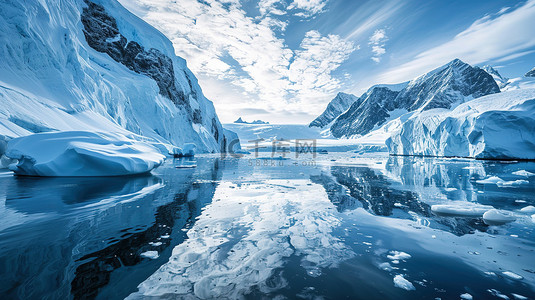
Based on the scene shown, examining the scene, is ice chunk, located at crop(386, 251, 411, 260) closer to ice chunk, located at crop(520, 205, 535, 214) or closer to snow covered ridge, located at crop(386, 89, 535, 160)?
ice chunk, located at crop(520, 205, 535, 214)

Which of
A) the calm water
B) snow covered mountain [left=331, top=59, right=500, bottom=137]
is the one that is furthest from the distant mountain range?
the calm water

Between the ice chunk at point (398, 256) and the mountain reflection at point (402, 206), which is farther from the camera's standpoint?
the mountain reflection at point (402, 206)

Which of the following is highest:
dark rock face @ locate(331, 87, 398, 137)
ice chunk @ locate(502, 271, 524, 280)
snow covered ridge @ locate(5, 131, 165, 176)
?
dark rock face @ locate(331, 87, 398, 137)

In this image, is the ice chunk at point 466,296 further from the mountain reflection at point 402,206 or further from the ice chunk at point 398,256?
the mountain reflection at point 402,206

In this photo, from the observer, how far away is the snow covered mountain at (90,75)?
48.0 feet

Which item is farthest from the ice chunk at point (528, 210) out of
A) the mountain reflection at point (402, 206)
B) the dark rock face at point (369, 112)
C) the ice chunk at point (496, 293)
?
the dark rock face at point (369, 112)

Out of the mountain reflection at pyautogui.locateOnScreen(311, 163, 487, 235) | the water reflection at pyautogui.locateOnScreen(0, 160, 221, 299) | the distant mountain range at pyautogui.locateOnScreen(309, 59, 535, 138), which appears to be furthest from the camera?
the distant mountain range at pyautogui.locateOnScreen(309, 59, 535, 138)

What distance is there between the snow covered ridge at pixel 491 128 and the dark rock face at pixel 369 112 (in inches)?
4341

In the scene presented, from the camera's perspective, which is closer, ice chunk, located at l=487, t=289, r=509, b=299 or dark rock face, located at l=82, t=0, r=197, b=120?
ice chunk, located at l=487, t=289, r=509, b=299

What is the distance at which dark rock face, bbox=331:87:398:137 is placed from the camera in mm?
137375

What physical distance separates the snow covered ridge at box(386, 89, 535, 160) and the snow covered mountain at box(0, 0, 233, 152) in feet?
120

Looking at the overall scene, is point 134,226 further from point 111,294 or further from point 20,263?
point 111,294

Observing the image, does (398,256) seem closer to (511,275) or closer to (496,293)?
(496,293)

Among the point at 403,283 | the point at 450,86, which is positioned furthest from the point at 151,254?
the point at 450,86
